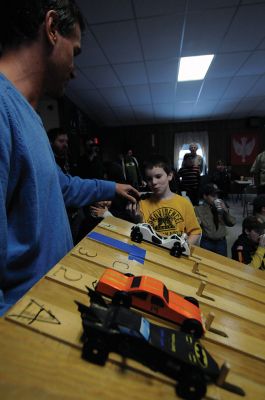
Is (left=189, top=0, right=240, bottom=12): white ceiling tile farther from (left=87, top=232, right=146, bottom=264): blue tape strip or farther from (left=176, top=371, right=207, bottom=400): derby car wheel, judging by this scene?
(left=176, top=371, right=207, bottom=400): derby car wheel

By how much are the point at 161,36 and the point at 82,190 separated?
3090mm

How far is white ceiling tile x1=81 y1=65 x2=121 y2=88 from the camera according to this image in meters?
4.06

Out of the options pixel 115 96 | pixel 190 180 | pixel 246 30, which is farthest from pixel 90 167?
pixel 115 96

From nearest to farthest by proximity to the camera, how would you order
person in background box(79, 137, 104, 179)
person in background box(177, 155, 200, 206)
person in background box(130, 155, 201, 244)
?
person in background box(130, 155, 201, 244) < person in background box(79, 137, 104, 179) < person in background box(177, 155, 200, 206)

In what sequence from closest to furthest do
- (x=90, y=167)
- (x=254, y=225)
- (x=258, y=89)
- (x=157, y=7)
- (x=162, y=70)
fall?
(x=254, y=225), (x=157, y=7), (x=90, y=167), (x=162, y=70), (x=258, y=89)

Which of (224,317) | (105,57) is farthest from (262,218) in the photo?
(105,57)

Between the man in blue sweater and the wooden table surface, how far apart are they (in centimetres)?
9

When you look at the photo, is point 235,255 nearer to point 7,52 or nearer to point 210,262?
point 210,262

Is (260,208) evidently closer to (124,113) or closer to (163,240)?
(163,240)

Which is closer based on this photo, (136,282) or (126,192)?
(136,282)

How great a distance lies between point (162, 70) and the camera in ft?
13.8

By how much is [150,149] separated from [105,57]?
17.8ft

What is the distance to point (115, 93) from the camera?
5344 millimetres

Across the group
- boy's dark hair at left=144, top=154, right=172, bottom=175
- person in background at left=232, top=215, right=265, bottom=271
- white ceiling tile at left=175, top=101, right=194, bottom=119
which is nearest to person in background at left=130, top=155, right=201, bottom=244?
boy's dark hair at left=144, top=154, right=172, bottom=175
